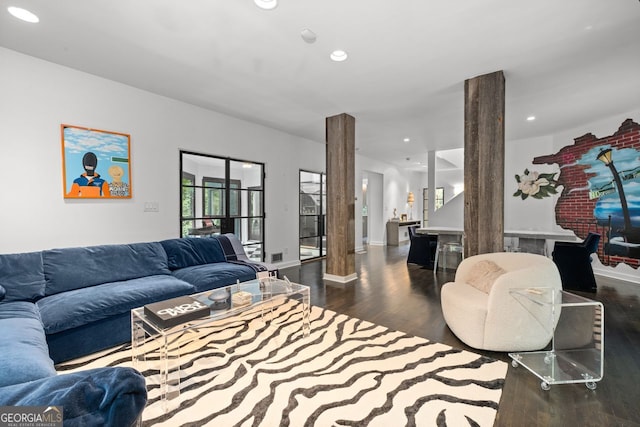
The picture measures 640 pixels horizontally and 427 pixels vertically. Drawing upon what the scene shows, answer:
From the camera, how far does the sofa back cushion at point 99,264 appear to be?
109 inches

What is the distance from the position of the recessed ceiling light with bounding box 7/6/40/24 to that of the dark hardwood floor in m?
3.90

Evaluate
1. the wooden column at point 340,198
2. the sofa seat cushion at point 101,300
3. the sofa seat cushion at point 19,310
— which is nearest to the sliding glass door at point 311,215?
the wooden column at point 340,198

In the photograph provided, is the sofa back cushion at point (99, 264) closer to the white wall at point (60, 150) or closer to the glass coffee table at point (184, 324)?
the white wall at point (60, 150)

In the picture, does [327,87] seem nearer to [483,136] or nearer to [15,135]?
[483,136]

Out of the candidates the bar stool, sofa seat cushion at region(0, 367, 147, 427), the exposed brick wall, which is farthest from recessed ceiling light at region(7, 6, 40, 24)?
the exposed brick wall

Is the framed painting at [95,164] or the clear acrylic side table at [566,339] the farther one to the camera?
the framed painting at [95,164]

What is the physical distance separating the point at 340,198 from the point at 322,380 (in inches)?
119

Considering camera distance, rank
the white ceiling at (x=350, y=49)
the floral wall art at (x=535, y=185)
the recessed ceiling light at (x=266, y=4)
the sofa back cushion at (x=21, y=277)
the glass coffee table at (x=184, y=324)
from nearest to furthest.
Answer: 1. the glass coffee table at (x=184, y=324)
2. the recessed ceiling light at (x=266, y=4)
3. the white ceiling at (x=350, y=49)
4. the sofa back cushion at (x=21, y=277)
5. the floral wall art at (x=535, y=185)

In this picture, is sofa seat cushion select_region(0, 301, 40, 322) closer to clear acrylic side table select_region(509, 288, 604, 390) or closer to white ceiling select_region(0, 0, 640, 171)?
white ceiling select_region(0, 0, 640, 171)

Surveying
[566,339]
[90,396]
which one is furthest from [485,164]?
[90,396]

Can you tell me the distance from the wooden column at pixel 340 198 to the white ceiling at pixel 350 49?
0.40 m

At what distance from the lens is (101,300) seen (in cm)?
248

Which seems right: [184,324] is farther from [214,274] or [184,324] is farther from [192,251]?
[192,251]

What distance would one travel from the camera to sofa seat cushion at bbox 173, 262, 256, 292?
3.23 metres
